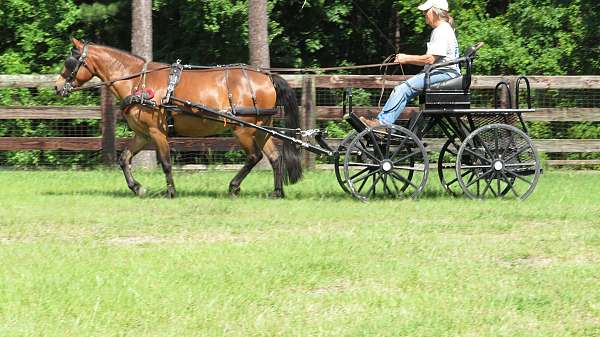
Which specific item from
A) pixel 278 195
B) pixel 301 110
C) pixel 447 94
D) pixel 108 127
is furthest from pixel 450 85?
pixel 108 127

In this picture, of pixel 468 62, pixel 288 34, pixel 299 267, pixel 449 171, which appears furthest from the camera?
pixel 288 34

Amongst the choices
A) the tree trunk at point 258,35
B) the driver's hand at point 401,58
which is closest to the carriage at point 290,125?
the driver's hand at point 401,58

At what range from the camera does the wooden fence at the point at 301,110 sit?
15797 millimetres

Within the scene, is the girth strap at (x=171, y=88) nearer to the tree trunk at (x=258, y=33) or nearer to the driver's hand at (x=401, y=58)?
the driver's hand at (x=401, y=58)

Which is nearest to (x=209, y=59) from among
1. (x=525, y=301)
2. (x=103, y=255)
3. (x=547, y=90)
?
(x=547, y=90)

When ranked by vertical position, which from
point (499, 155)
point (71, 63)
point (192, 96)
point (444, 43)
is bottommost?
point (499, 155)

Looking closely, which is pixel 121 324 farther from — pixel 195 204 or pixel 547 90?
pixel 547 90

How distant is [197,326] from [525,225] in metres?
4.44

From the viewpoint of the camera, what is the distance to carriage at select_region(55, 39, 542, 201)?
1112 cm

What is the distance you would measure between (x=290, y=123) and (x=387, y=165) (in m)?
1.49

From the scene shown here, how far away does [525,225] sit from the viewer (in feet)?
31.1

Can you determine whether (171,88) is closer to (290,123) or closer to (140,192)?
(140,192)

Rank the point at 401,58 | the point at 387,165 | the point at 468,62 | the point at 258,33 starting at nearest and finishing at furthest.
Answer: the point at 468,62
the point at 401,58
the point at 387,165
the point at 258,33

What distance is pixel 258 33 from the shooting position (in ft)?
53.6
